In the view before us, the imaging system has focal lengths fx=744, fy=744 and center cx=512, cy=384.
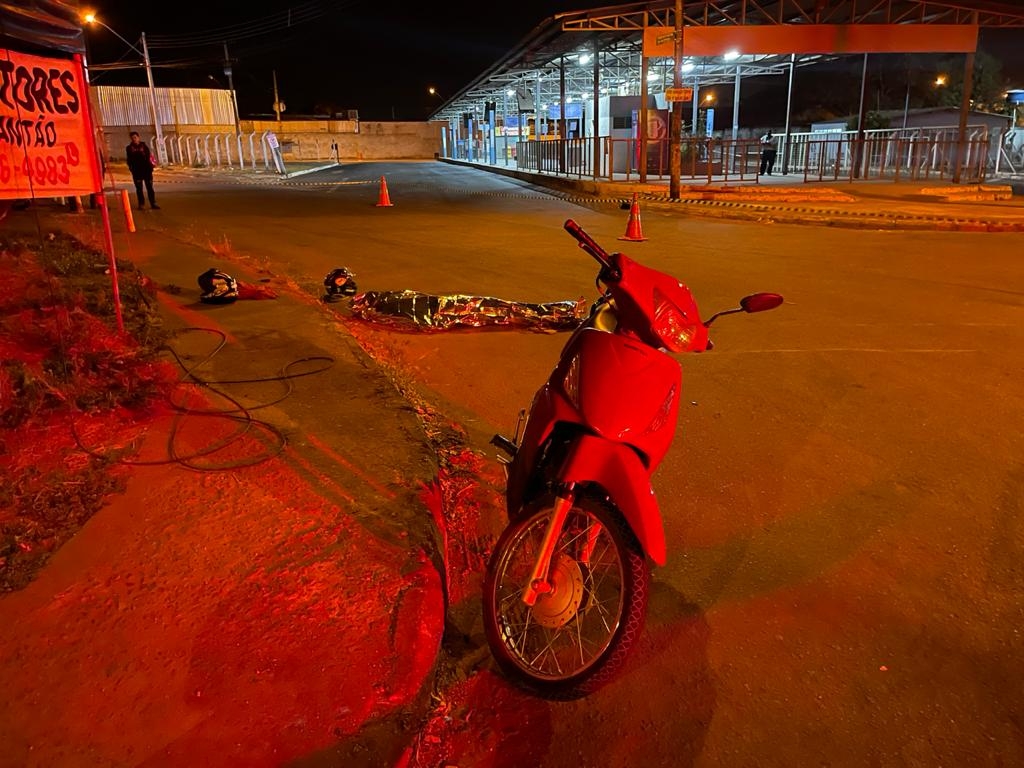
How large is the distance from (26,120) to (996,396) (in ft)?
23.7

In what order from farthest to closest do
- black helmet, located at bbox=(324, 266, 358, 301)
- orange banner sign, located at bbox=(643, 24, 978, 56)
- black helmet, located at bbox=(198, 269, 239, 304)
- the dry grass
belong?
orange banner sign, located at bbox=(643, 24, 978, 56) → black helmet, located at bbox=(324, 266, 358, 301) → black helmet, located at bbox=(198, 269, 239, 304) → the dry grass

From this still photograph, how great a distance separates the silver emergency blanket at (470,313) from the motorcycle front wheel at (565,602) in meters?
4.80

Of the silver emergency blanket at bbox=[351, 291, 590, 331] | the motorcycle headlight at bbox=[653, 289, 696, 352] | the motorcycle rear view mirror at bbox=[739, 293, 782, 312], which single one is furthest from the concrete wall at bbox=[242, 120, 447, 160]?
the motorcycle headlight at bbox=[653, 289, 696, 352]

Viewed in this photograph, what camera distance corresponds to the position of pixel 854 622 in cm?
314

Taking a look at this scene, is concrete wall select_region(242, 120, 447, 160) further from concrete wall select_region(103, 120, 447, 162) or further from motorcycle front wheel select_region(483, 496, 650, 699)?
motorcycle front wheel select_region(483, 496, 650, 699)

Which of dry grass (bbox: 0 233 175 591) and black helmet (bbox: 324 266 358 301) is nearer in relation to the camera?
dry grass (bbox: 0 233 175 591)

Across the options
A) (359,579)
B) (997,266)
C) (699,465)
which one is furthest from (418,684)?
(997,266)

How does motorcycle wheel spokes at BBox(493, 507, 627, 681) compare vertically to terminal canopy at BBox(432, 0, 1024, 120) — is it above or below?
below

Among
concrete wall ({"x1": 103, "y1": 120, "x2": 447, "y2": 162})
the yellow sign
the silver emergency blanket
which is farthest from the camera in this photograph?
concrete wall ({"x1": 103, "y1": 120, "x2": 447, "y2": 162})

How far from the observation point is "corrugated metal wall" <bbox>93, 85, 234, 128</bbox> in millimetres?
51000

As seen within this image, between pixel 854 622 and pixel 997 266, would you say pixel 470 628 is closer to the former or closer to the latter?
pixel 854 622

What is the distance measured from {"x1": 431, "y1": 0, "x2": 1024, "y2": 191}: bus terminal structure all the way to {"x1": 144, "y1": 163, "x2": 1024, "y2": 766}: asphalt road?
13181 millimetres

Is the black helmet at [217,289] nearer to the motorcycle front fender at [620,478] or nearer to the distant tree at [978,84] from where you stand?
the motorcycle front fender at [620,478]

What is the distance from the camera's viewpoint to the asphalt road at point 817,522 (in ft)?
8.48
